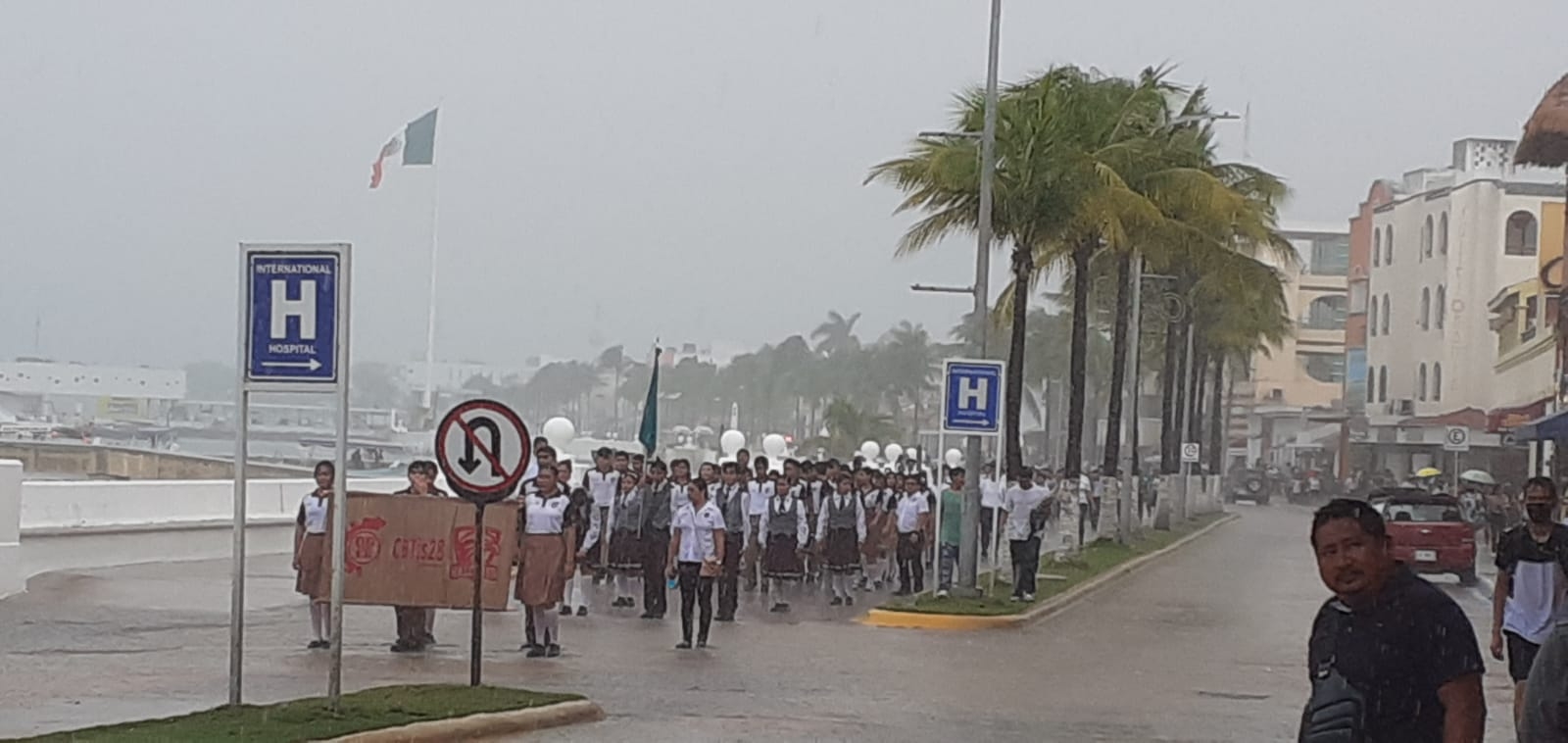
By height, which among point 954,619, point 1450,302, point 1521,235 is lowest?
point 954,619

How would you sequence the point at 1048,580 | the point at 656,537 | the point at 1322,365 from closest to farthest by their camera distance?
the point at 656,537 → the point at 1048,580 → the point at 1322,365

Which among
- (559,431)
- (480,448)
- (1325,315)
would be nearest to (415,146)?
(559,431)

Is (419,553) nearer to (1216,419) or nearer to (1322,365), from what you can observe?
(1216,419)

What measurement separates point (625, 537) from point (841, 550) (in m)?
4.54

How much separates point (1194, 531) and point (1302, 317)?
220ft

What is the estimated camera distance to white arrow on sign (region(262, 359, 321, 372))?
1289 centimetres

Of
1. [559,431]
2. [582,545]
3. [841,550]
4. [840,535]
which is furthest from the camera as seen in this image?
[559,431]

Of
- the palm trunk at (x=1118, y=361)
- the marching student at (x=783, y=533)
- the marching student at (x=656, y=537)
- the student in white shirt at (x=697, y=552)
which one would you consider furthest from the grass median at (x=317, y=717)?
the palm trunk at (x=1118, y=361)

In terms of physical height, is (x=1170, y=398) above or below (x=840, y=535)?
above

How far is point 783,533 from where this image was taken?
29312 mm

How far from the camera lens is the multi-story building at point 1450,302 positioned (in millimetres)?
76625

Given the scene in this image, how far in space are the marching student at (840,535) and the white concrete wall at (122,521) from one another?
6.50 metres

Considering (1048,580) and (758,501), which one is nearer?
(758,501)

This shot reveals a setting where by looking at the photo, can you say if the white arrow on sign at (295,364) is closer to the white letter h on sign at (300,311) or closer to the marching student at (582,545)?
the white letter h on sign at (300,311)
